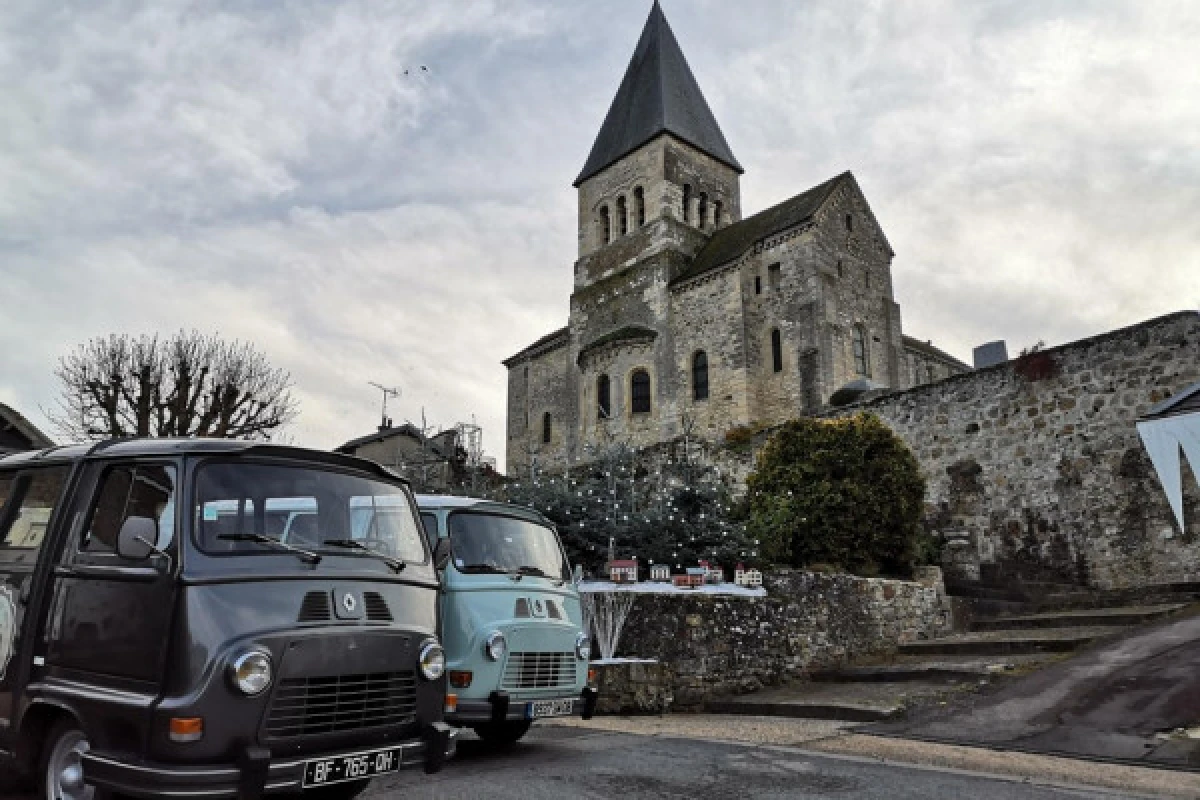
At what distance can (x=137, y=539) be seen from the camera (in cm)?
392

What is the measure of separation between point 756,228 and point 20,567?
31267 mm

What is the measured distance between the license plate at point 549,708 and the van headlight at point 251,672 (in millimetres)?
2635

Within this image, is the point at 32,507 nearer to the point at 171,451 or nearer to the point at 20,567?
the point at 20,567

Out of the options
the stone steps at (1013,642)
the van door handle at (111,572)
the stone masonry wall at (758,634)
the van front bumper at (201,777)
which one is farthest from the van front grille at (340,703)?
the stone steps at (1013,642)

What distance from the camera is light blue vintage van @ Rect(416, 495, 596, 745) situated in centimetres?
588

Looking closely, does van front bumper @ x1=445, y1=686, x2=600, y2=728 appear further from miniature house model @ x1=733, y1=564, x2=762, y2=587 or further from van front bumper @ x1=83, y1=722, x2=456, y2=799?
miniature house model @ x1=733, y1=564, x2=762, y2=587

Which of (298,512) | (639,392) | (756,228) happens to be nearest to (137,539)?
(298,512)

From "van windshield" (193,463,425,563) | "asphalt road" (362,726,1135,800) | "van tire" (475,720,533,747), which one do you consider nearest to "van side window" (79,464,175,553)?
"van windshield" (193,463,425,563)

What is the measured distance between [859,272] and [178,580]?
30551mm

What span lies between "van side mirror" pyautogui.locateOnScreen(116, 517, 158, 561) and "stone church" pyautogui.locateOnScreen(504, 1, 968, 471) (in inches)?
930

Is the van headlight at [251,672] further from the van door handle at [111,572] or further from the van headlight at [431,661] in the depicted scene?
the van headlight at [431,661]

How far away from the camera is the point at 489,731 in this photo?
21.6 feet

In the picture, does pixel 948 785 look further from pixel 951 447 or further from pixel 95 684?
pixel 951 447

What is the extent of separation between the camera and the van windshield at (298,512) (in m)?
4.18
